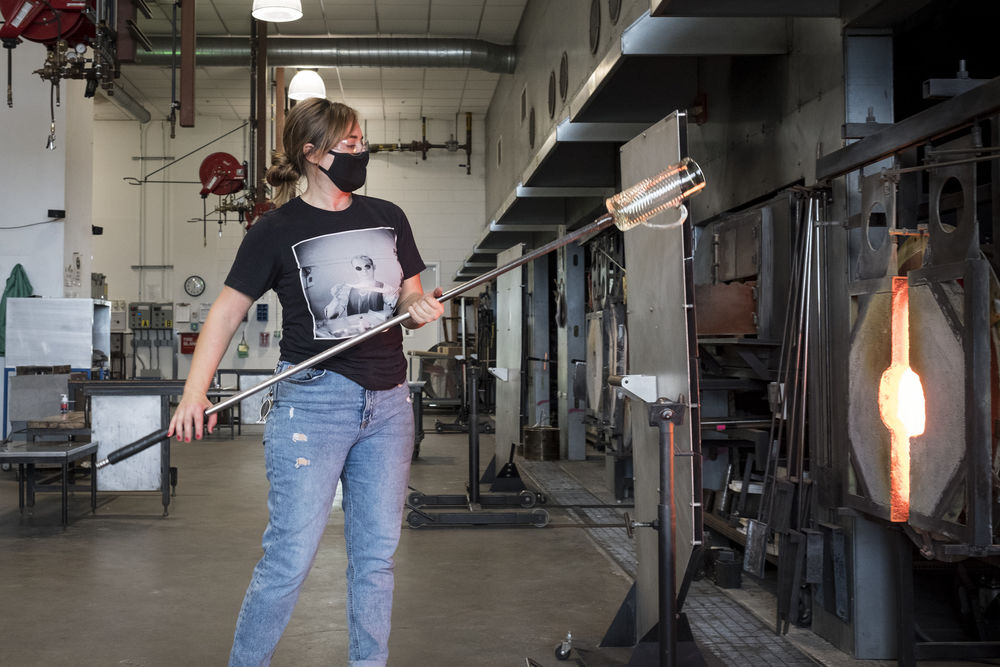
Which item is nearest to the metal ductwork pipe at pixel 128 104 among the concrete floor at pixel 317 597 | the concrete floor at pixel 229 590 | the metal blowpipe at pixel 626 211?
the concrete floor at pixel 229 590

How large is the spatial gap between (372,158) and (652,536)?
13729 mm

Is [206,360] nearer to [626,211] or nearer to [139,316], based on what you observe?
[626,211]

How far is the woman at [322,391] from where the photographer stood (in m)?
2.20

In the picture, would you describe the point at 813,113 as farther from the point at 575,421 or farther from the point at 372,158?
the point at 372,158

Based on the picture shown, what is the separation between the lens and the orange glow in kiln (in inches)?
107

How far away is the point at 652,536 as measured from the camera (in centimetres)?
268

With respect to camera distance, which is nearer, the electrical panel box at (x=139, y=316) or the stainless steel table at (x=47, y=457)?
the stainless steel table at (x=47, y=457)

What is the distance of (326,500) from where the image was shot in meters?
2.25

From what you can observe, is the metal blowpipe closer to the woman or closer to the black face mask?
the woman

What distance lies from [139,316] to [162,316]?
35 cm

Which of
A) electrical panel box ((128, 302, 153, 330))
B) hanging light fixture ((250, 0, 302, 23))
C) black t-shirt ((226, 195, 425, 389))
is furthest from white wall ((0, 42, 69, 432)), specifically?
black t-shirt ((226, 195, 425, 389))

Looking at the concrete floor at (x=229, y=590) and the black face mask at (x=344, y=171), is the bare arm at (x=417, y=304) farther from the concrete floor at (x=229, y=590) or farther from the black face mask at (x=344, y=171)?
the concrete floor at (x=229, y=590)

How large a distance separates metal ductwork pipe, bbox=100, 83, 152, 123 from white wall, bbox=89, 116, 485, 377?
40cm

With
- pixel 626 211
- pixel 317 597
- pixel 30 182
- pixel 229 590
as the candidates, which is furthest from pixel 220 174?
pixel 626 211
